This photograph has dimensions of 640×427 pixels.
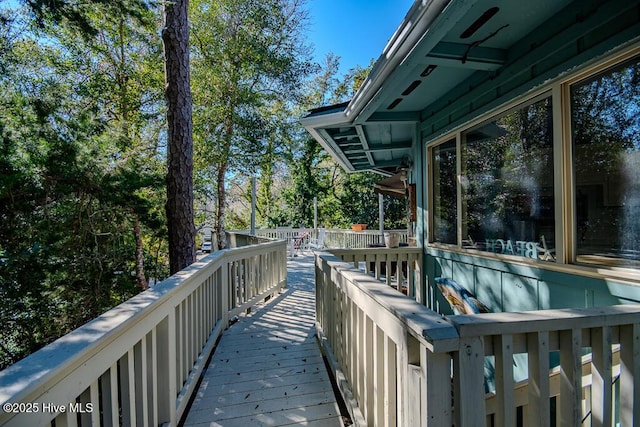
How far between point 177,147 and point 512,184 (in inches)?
163

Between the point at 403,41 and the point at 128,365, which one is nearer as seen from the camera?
the point at 128,365

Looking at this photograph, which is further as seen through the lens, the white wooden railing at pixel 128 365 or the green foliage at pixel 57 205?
the green foliage at pixel 57 205

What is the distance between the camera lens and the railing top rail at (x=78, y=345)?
775mm

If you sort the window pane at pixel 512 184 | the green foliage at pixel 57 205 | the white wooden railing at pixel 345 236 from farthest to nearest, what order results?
the white wooden railing at pixel 345 236
the green foliage at pixel 57 205
the window pane at pixel 512 184

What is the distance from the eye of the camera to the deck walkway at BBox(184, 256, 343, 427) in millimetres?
2078

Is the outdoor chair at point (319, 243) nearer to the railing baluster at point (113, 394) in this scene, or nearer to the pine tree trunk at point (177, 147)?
the pine tree trunk at point (177, 147)

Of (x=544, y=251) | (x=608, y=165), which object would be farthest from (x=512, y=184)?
(x=608, y=165)

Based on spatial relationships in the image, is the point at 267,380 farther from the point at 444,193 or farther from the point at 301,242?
the point at 301,242

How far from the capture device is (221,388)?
242cm

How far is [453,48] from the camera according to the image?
2248 mm

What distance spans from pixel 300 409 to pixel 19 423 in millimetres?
1787

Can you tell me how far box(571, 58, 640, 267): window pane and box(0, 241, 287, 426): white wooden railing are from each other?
8.59 feet

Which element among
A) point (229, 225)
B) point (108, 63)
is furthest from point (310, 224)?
point (108, 63)

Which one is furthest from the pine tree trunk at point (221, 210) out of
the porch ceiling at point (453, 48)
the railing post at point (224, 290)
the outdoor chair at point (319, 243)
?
the porch ceiling at point (453, 48)
